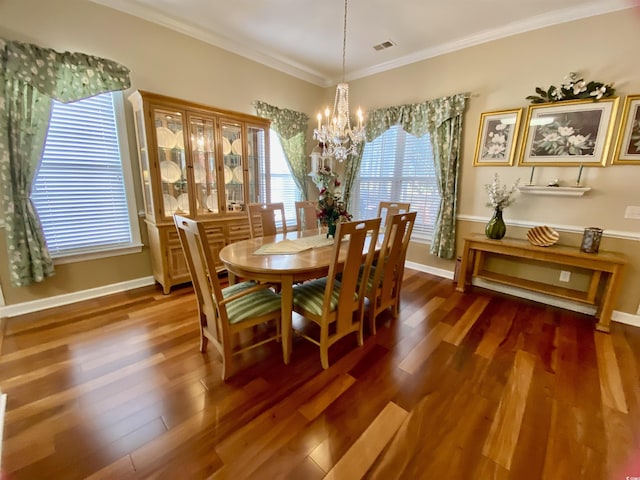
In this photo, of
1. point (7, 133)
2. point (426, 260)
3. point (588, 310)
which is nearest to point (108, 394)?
point (7, 133)

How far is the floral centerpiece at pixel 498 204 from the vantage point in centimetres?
298

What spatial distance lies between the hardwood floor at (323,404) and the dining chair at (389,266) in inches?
9.8

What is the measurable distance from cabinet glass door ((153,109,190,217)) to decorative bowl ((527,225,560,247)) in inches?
148

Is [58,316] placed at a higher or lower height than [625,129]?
lower

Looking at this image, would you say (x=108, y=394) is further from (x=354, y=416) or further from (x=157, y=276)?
(x=157, y=276)

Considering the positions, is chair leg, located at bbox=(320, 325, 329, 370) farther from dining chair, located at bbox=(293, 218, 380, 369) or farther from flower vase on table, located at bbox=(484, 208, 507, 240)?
flower vase on table, located at bbox=(484, 208, 507, 240)

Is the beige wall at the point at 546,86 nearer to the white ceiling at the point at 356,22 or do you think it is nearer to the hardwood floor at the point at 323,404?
the white ceiling at the point at 356,22

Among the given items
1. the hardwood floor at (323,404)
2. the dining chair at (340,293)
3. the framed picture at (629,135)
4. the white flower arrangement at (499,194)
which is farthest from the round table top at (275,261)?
the framed picture at (629,135)

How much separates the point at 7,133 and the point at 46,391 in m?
2.04

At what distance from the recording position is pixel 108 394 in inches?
63.6

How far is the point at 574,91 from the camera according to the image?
2.57 metres

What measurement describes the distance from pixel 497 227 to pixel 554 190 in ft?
1.98

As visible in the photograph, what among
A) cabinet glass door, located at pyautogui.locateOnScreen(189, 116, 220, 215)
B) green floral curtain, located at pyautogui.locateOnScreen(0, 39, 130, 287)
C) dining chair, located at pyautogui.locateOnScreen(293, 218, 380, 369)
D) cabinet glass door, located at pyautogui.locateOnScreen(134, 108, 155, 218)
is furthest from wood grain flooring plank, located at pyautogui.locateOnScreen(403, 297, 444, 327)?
green floral curtain, located at pyautogui.locateOnScreen(0, 39, 130, 287)

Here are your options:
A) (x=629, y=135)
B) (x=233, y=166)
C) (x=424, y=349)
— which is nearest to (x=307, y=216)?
(x=233, y=166)
